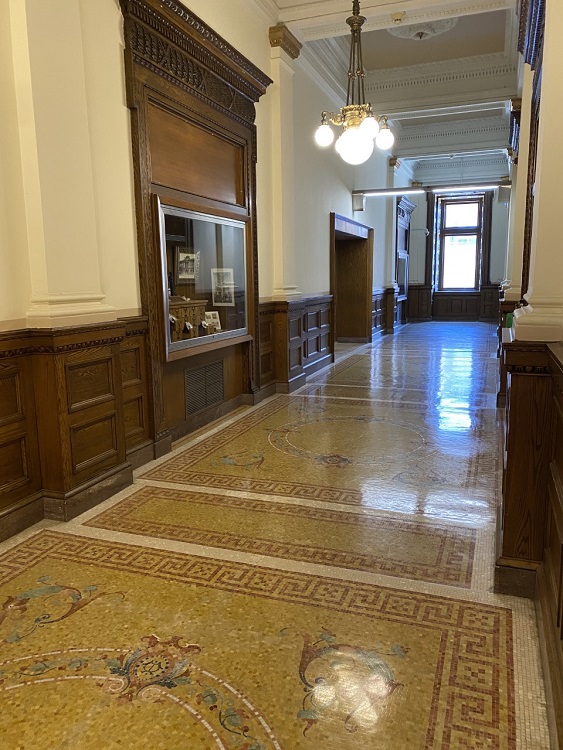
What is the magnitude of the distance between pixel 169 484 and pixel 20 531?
993mm

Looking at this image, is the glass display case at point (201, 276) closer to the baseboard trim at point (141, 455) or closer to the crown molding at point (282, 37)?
the baseboard trim at point (141, 455)

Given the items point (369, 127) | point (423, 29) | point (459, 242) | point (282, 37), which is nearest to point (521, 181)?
point (369, 127)

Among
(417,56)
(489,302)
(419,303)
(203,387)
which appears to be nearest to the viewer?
(203,387)

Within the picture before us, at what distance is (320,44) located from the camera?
7.45 m

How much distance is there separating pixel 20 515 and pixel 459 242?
627 inches

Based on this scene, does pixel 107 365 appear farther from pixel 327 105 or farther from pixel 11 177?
pixel 327 105

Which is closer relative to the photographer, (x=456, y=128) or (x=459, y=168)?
(x=456, y=128)

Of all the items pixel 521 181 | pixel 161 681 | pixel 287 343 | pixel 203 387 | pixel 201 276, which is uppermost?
pixel 521 181

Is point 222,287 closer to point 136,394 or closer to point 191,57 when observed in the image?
point 136,394

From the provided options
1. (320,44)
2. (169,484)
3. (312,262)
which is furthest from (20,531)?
(320,44)

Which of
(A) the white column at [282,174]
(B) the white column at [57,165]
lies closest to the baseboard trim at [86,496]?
(B) the white column at [57,165]

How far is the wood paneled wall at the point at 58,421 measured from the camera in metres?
3.07

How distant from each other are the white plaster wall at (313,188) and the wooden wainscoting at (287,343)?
45 cm

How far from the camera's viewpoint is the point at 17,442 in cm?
313
